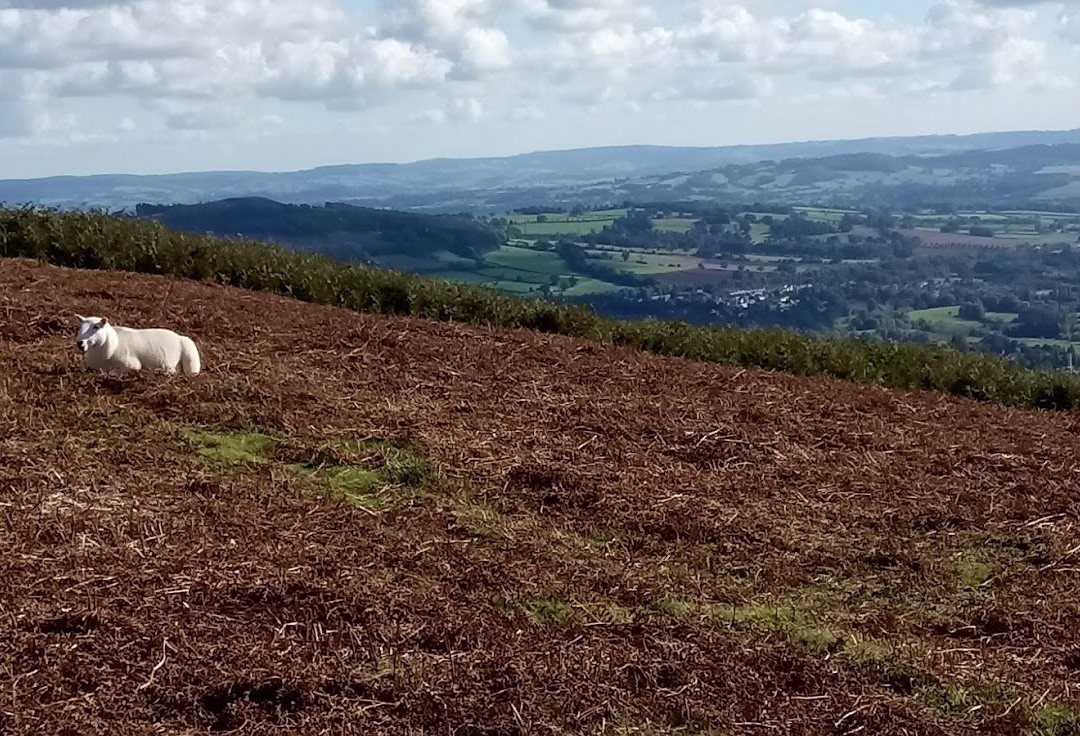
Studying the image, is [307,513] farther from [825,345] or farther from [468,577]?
[825,345]

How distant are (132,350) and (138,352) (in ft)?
0.14

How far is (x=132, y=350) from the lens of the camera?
7855 millimetres

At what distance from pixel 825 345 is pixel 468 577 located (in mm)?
8556

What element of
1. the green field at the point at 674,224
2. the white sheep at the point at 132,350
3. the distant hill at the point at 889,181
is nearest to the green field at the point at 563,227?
the green field at the point at 674,224

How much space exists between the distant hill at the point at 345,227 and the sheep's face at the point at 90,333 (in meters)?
31.0

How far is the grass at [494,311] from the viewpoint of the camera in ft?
40.1

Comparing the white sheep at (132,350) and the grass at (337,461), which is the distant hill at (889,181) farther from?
the grass at (337,461)

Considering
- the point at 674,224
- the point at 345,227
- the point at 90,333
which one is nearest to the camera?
the point at 90,333

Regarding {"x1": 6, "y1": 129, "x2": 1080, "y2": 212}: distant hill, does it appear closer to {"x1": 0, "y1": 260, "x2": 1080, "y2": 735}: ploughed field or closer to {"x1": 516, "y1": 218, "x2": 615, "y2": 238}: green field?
{"x1": 516, "y1": 218, "x2": 615, "y2": 238}: green field

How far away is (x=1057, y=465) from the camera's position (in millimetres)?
8586

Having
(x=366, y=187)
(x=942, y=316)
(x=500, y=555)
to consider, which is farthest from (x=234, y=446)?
(x=366, y=187)

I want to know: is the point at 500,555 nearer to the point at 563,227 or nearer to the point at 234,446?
the point at 234,446

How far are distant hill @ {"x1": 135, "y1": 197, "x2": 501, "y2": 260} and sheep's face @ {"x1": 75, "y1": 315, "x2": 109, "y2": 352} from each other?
3096 cm

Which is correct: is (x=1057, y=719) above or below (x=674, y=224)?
above
